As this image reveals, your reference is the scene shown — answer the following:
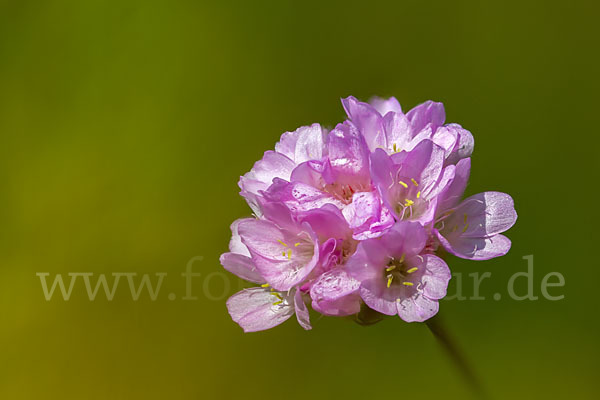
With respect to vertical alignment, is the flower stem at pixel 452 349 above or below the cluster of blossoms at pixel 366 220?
below

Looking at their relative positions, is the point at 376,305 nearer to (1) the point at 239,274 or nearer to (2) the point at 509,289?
(1) the point at 239,274

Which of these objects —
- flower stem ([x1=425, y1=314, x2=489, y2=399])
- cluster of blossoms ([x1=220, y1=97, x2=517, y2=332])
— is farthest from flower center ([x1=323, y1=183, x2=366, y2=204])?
flower stem ([x1=425, y1=314, x2=489, y2=399])

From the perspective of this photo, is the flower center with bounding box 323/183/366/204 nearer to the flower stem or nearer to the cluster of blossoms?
the cluster of blossoms

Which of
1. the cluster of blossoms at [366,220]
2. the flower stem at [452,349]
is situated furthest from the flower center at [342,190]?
the flower stem at [452,349]

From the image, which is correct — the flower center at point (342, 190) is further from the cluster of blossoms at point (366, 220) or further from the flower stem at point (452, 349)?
the flower stem at point (452, 349)

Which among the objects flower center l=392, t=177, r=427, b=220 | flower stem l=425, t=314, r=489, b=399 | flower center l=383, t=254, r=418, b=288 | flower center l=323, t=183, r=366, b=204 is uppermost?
flower center l=323, t=183, r=366, b=204

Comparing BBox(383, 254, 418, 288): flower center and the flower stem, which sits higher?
BBox(383, 254, 418, 288): flower center
